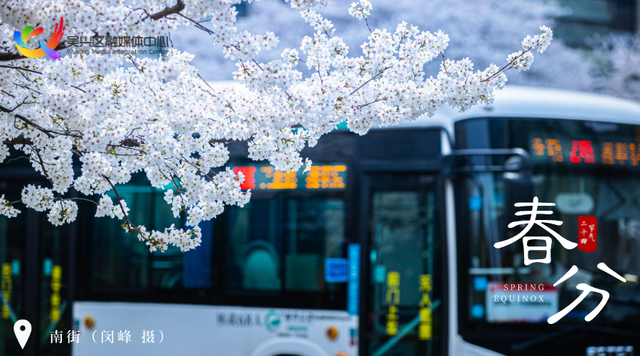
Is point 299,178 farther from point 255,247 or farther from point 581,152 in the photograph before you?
point 581,152

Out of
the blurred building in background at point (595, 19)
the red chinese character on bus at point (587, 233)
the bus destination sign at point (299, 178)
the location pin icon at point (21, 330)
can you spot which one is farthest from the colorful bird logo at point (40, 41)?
the blurred building in background at point (595, 19)

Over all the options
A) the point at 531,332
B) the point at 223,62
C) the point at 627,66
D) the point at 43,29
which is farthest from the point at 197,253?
the point at 627,66

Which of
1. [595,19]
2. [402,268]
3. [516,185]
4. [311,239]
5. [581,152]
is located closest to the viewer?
[516,185]

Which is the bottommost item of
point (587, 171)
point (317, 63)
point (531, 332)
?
point (531, 332)

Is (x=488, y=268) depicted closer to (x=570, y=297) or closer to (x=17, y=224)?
(x=570, y=297)

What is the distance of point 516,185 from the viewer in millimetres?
4113

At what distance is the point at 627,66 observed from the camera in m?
13.6

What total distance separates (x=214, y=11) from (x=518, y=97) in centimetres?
329

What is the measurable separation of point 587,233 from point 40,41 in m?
4.08

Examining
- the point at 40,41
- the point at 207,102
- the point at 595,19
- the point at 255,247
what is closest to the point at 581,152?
the point at 255,247

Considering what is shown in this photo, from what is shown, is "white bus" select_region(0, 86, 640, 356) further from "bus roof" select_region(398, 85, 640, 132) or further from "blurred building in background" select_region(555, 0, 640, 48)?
"blurred building in background" select_region(555, 0, 640, 48)

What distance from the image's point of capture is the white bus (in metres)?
4.20

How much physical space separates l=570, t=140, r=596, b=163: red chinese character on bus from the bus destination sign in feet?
6.19

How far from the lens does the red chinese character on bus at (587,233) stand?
4.30 m
